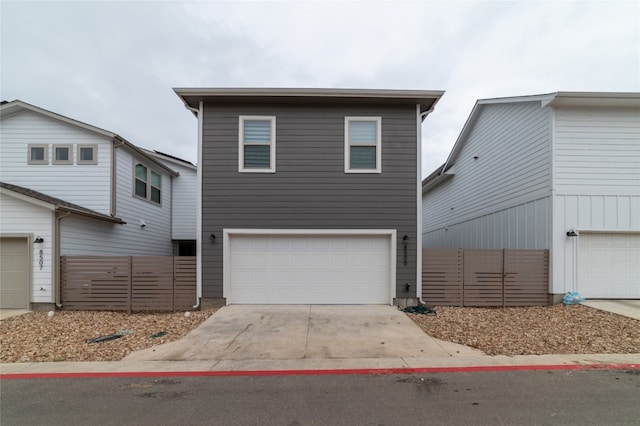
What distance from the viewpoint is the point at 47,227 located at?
892cm

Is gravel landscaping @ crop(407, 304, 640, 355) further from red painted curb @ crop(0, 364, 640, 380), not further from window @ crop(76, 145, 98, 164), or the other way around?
window @ crop(76, 145, 98, 164)

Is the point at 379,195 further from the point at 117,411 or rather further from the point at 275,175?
the point at 117,411

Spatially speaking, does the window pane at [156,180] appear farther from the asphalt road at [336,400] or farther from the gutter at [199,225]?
the asphalt road at [336,400]

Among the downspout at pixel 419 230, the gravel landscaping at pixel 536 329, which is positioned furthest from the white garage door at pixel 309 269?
the gravel landscaping at pixel 536 329

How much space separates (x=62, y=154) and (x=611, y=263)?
17669 millimetres

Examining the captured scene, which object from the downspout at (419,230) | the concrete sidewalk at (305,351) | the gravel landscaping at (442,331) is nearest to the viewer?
the concrete sidewalk at (305,351)

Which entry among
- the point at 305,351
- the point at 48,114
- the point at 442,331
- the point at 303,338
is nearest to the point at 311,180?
the point at 303,338

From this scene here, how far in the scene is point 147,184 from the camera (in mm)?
13469

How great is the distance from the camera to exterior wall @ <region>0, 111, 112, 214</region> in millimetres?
10914

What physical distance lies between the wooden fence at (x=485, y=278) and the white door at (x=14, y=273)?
1104cm

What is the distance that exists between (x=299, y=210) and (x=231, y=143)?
2709 millimetres

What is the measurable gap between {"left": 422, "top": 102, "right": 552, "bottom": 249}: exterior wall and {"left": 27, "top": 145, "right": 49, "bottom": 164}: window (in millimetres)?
16004

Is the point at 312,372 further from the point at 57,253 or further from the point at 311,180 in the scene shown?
the point at 57,253

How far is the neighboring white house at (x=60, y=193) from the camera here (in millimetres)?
8844
